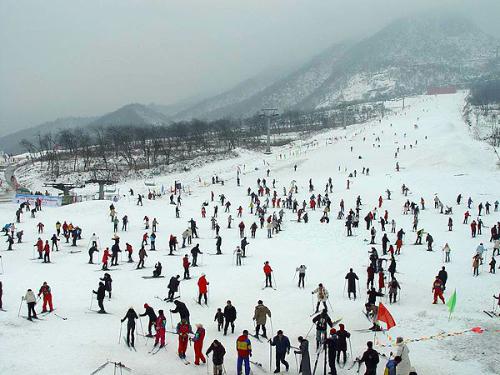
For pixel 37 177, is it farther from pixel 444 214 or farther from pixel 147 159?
pixel 444 214

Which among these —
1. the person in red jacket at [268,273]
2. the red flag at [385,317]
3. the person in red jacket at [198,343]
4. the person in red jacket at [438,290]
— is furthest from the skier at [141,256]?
the person in red jacket at [438,290]

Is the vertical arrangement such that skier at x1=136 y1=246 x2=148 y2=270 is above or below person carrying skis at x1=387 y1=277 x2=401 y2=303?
above

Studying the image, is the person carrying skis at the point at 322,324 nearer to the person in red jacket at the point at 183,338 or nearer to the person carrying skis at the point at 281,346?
the person carrying skis at the point at 281,346

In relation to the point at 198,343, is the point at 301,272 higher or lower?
lower

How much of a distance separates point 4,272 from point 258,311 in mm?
13353

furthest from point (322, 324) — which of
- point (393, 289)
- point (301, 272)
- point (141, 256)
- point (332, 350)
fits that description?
point (141, 256)

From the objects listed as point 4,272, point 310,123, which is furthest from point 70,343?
point 310,123

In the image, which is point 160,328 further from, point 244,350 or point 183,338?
point 244,350

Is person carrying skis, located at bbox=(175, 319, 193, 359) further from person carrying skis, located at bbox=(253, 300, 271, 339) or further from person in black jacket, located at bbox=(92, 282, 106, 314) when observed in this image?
person in black jacket, located at bbox=(92, 282, 106, 314)

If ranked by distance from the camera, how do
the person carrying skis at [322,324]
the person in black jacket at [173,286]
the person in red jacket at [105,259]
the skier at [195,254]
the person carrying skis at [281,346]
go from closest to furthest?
the person carrying skis at [281,346]
the person carrying skis at [322,324]
the person in black jacket at [173,286]
the person in red jacket at [105,259]
the skier at [195,254]

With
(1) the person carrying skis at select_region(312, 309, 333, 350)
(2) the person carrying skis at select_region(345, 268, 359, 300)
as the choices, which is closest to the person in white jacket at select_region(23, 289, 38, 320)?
(1) the person carrying skis at select_region(312, 309, 333, 350)

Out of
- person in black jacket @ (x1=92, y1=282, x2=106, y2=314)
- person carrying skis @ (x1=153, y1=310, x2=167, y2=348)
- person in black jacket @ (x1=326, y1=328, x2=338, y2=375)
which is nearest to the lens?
person in black jacket @ (x1=326, y1=328, x2=338, y2=375)

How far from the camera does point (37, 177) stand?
88.4 metres

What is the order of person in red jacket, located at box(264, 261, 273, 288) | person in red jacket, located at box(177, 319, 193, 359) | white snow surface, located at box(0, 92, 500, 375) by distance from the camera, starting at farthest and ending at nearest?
person in red jacket, located at box(264, 261, 273, 288)
white snow surface, located at box(0, 92, 500, 375)
person in red jacket, located at box(177, 319, 193, 359)
